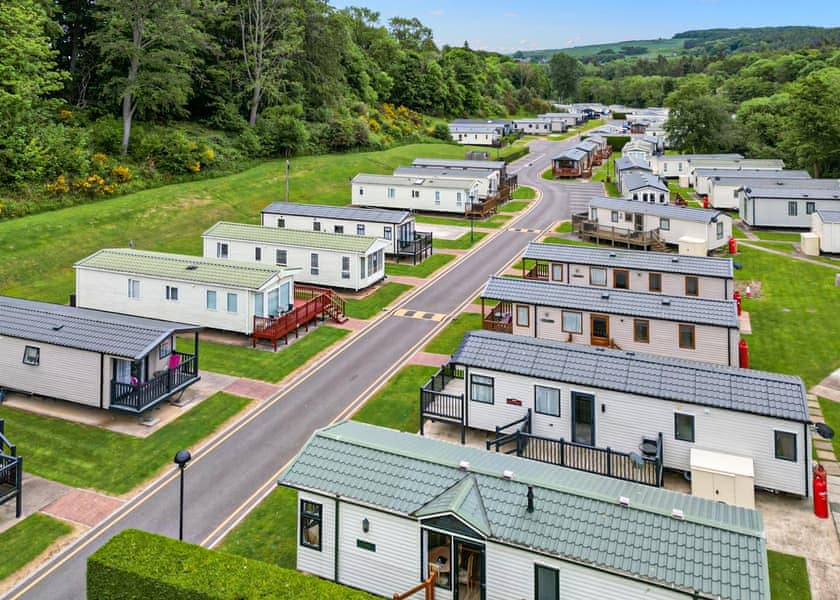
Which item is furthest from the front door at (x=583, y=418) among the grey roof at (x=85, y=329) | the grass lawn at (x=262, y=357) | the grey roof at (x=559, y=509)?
the grey roof at (x=85, y=329)

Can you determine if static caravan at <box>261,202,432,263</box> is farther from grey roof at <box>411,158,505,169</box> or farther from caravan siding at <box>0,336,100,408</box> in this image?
grey roof at <box>411,158,505,169</box>

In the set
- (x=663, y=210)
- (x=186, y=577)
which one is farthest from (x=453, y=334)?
(x=663, y=210)

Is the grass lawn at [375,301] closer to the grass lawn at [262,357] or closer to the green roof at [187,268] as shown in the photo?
the grass lawn at [262,357]

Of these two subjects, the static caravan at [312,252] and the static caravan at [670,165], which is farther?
the static caravan at [670,165]

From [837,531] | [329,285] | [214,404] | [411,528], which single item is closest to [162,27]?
[329,285]

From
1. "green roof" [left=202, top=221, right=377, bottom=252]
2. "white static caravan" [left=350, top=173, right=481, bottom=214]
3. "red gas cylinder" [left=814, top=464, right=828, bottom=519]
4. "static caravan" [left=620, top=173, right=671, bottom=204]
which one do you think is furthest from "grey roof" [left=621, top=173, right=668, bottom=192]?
"red gas cylinder" [left=814, top=464, right=828, bottom=519]

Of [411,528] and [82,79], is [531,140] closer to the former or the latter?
[82,79]
